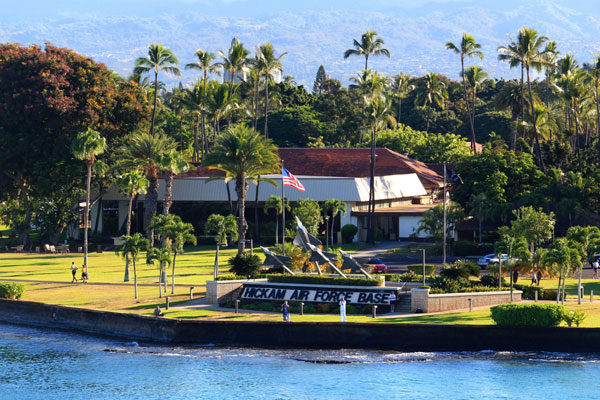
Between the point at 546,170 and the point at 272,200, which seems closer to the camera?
the point at 272,200

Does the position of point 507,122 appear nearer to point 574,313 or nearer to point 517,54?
point 517,54

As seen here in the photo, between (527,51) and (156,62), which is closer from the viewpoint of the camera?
(527,51)

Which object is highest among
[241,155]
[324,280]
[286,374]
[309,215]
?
[241,155]

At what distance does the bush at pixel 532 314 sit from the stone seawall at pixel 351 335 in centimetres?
37

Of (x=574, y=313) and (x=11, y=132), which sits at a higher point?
(x=11, y=132)

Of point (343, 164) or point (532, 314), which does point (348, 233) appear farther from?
point (532, 314)

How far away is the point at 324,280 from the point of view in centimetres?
5531

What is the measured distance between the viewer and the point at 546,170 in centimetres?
9750

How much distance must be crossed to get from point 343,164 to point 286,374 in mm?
65832

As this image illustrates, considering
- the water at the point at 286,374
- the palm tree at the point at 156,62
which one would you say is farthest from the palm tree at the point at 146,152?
the water at the point at 286,374

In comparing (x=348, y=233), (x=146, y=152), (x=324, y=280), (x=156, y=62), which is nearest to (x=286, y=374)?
(x=324, y=280)

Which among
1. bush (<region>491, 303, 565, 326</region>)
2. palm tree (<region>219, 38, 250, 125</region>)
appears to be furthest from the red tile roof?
bush (<region>491, 303, 565, 326</region>)

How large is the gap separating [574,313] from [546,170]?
173 ft

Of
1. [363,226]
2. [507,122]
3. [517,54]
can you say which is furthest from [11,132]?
[507,122]
